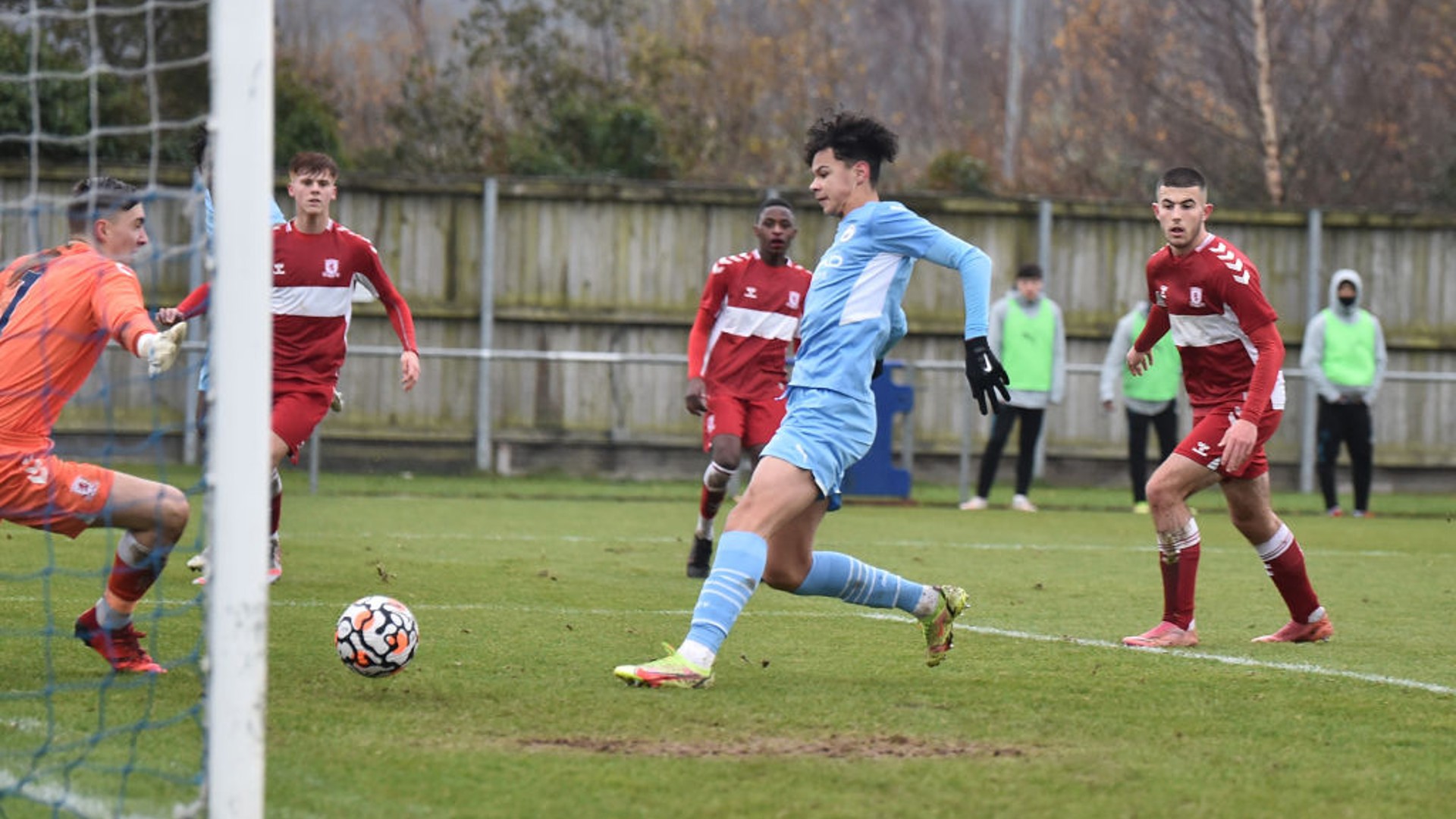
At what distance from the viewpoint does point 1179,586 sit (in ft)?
24.2

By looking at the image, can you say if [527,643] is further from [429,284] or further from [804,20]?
[804,20]

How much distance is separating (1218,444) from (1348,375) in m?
8.73

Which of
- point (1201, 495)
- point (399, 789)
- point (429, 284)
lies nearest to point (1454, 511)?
point (1201, 495)

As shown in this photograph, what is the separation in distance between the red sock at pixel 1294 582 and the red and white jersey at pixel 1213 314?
0.65 meters

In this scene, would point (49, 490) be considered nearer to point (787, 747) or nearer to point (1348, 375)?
point (787, 747)

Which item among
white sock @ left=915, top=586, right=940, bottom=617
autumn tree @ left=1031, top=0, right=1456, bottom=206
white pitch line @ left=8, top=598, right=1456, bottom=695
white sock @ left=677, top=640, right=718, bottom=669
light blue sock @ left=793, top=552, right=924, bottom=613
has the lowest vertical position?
white pitch line @ left=8, top=598, right=1456, bottom=695

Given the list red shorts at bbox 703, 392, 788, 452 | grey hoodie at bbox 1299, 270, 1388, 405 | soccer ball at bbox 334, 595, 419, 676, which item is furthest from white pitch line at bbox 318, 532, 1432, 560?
soccer ball at bbox 334, 595, 419, 676

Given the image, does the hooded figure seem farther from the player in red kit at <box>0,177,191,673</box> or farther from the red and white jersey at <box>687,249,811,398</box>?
the player in red kit at <box>0,177,191,673</box>

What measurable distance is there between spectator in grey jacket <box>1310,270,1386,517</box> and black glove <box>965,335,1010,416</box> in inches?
406

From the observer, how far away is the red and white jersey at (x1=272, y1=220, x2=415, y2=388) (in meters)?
8.77

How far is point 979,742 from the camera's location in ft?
16.8

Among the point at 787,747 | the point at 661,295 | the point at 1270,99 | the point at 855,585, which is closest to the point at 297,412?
the point at 855,585

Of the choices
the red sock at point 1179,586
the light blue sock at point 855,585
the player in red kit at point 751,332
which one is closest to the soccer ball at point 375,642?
the light blue sock at point 855,585

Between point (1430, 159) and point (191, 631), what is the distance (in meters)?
22.6
